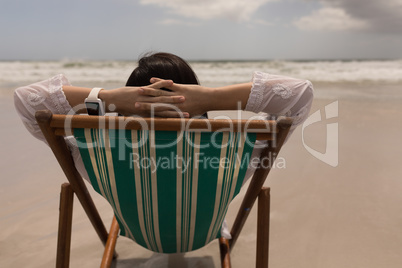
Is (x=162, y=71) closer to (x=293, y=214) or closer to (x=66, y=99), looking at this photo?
(x=66, y=99)

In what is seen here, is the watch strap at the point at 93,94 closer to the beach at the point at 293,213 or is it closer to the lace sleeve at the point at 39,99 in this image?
the lace sleeve at the point at 39,99

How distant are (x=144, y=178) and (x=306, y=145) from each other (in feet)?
8.50

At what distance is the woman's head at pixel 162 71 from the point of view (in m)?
1.09

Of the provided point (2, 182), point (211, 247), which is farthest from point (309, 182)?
point (2, 182)

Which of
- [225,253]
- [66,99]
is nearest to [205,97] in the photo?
[66,99]

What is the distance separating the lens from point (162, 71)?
1089 mm

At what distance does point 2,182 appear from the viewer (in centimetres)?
242

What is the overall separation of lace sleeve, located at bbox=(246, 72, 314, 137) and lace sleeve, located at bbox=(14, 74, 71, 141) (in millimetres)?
513

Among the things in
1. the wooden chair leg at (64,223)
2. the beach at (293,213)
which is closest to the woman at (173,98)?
the wooden chair leg at (64,223)

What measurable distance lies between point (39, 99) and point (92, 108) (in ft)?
0.48

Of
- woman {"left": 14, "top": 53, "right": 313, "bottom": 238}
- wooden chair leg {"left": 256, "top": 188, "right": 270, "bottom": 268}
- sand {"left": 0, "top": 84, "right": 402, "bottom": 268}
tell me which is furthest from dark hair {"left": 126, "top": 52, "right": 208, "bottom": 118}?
sand {"left": 0, "top": 84, "right": 402, "bottom": 268}

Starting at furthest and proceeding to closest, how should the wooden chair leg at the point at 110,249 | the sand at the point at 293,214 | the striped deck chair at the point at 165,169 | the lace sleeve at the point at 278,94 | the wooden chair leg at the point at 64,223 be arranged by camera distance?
1. the sand at the point at 293,214
2. the wooden chair leg at the point at 110,249
3. the wooden chair leg at the point at 64,223
4. the lace sleeve at the point at 278,94
5. the striped deck chair at the point at 165,169

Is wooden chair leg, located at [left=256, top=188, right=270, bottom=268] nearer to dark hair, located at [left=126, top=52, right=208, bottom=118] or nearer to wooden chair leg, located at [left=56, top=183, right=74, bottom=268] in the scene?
dark hair, located at [left=126, top=52, right=208, bottom=118]

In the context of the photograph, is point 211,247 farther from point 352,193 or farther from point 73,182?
point 352,193
